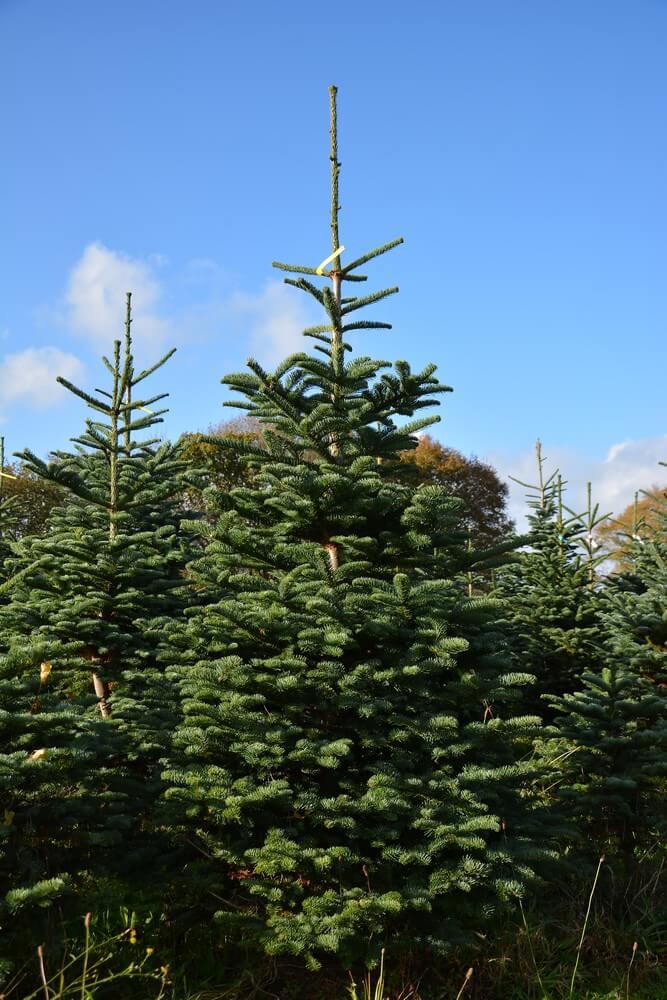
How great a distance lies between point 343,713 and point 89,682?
3379 millimetres

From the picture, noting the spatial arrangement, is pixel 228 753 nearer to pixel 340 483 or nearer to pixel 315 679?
pixel 315 679

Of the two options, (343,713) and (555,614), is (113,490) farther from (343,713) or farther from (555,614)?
(555,614)

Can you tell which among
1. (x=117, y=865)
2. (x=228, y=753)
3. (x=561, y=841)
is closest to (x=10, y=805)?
(x=117, y=865)

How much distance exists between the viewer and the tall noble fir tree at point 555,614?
9.71 meters

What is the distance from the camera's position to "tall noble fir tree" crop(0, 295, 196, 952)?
423 cm

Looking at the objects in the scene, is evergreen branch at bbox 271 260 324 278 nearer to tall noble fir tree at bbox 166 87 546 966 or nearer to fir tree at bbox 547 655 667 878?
tall noble fir tree at bbox 166 87 546 966

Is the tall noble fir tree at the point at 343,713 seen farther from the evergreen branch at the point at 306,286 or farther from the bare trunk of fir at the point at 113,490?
the bare trunk of fir at the point at 113,490

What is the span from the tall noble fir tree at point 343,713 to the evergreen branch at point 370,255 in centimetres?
67

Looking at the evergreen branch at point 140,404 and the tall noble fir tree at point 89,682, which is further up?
the evergreen branch at point 140,404

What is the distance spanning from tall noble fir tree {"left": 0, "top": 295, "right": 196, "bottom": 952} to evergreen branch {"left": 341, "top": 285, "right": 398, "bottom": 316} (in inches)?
79.6

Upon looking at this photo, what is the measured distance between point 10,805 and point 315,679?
1873 mm

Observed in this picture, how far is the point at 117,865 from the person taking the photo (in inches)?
189

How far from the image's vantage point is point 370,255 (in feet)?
20.5

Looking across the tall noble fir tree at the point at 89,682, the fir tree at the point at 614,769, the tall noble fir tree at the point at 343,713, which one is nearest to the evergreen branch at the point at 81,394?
the tall noble fir tree at the point at 89,682
